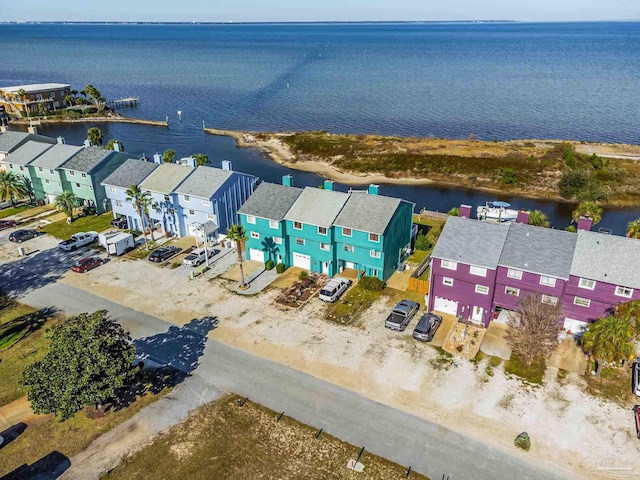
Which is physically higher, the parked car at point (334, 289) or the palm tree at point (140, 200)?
the palm tree at point (140, 200)

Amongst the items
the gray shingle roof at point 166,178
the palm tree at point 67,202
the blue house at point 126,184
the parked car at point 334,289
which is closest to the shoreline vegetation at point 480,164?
the gray shingle roof at point 166,178

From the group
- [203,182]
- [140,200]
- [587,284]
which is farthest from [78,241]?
[587,284]

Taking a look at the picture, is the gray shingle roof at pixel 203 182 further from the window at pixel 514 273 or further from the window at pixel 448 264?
the window at pixel 514 273

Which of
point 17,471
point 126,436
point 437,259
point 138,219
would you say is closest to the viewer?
point 17,471

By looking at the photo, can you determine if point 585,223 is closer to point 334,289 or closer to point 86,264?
point 334,289

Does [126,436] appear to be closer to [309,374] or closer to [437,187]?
[309,374]

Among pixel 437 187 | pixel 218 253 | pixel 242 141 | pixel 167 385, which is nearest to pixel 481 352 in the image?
pixel 167 385
